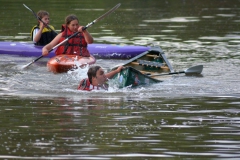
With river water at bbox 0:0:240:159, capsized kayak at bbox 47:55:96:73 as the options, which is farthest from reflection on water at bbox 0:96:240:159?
capsized kayak at bbox 47:55:96:73

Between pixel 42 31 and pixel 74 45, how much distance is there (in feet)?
5.35

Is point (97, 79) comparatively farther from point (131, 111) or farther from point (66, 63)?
point (66, 63)

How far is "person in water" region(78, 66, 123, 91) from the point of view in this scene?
36.6ft

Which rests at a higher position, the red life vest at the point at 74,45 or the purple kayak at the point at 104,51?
the red life vest at the point at 74,45

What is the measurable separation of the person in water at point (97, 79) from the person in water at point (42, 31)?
14.6 feet

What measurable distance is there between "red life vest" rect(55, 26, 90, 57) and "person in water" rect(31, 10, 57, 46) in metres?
1.05

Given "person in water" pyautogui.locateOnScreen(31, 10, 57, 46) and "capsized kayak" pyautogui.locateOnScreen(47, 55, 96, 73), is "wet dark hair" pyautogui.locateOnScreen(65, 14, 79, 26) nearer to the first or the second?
"capsized kayak" pyautogui.locateOnScreen(47, 55, 96, 73)

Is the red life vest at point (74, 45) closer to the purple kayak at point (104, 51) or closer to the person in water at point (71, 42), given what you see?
the person in water at point (71, 42)

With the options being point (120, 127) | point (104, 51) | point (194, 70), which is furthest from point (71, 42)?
point (120, 127)

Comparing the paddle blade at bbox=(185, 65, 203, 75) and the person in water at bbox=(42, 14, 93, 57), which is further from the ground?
the person in water at bbox=(42, 14, 93, 57)

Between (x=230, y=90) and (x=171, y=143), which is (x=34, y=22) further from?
(x=171, y=143)

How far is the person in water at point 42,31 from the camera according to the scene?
15.7 meters

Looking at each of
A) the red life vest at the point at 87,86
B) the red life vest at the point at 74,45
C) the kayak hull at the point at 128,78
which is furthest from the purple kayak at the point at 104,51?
the red life vest at the point at 87,86

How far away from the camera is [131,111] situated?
32.0ft
